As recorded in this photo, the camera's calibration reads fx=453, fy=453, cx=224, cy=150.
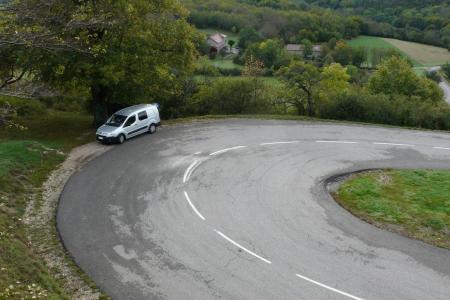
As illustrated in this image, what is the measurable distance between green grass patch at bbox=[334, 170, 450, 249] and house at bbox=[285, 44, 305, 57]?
69.9 meters

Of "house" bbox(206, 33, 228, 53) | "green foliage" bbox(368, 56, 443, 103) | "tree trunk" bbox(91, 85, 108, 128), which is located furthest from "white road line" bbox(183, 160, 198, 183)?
"house" bbox(206, 33, 228, 53)

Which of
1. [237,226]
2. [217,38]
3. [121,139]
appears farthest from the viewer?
[217,38]

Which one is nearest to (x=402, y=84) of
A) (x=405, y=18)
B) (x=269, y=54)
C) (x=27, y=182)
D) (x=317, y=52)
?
(x=269, y=54)

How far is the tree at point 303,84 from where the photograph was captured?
3684cm

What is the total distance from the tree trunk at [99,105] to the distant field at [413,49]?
74.3m

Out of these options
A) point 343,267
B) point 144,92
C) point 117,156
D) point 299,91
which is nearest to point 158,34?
point 144,92

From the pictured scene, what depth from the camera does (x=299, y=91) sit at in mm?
37344

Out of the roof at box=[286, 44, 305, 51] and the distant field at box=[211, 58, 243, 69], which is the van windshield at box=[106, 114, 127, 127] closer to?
the distant field at box=[211, 58, 243, 69]

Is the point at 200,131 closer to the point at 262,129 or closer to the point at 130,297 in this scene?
the point at 262,129

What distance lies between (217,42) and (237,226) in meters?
74.3

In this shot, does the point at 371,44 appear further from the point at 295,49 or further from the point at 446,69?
the point at 446,69

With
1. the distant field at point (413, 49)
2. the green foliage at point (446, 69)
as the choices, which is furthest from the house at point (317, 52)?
the green foliage at point (446, 69)

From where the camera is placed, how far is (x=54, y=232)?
16.1 metres

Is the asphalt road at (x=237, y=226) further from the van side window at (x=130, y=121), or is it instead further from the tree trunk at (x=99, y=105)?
the tree trunk at (x=99, y=105)
